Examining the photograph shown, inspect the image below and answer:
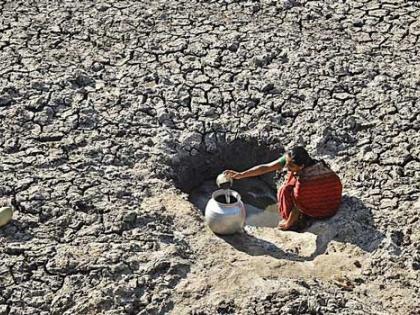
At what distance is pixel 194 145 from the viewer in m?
6.03

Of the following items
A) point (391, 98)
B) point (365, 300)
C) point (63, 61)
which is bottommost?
point (365, 300)

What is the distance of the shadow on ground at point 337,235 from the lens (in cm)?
525

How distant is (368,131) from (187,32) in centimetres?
198

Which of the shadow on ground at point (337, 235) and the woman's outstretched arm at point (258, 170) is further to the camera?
the woman's outstretched arm at point (258, 170)

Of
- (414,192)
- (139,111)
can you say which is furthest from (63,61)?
(414,192)

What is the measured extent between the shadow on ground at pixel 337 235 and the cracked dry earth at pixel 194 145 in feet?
0.04

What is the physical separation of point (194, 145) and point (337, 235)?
1.32 meters

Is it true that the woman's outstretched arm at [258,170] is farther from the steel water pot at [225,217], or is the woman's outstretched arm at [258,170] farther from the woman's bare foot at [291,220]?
the woman's bare foot at [291,220]

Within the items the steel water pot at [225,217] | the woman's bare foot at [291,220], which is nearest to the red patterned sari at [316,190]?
the woman's bare foot at [291,220]

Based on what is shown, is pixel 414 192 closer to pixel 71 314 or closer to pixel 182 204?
pixel 182 204

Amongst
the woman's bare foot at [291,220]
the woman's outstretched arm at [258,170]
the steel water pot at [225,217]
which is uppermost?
the woman's outstretched arm at [258,170]

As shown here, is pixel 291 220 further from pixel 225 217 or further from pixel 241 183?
pixel 241 183

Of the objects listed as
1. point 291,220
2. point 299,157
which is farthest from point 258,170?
point 291,220

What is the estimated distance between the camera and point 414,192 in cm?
559
